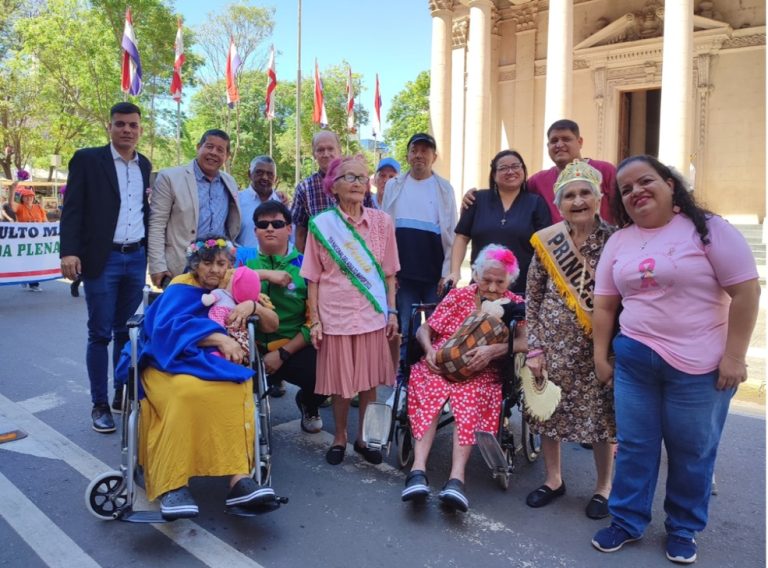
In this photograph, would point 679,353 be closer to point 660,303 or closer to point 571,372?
point 660,303

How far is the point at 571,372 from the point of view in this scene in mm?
3447

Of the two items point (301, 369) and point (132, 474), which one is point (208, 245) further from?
point (132, 474)

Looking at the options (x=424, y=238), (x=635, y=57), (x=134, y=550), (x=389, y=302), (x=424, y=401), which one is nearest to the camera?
(x=134, y=550)

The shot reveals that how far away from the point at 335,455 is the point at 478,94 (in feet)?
46.4

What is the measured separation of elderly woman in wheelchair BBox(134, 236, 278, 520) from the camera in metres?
3.03

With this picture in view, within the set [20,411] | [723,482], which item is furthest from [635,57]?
[20,411]

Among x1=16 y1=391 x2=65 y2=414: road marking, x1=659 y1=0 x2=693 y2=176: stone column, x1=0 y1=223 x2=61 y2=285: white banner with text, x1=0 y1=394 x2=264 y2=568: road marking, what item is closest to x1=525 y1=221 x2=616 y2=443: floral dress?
x1=0 y1=394 x2=264 y2=568: road marking

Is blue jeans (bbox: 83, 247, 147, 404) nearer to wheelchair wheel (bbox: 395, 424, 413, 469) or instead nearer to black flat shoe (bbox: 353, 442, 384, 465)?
black flat shoe (bbox: 353, 442, 384, 465)

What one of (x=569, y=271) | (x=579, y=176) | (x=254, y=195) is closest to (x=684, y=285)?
(x=569, y=271)

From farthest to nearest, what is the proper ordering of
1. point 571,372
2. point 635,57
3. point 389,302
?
1. point 635,57
2. point 389,302
3. point 571,372

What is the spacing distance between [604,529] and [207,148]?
3752 mm

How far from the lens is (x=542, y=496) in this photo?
3.52m

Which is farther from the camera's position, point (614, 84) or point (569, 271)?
point (614, 84)

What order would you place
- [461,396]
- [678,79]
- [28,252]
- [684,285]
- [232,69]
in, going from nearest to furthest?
[684,285], [461,396], [28,252], [678,79], [232,69]
